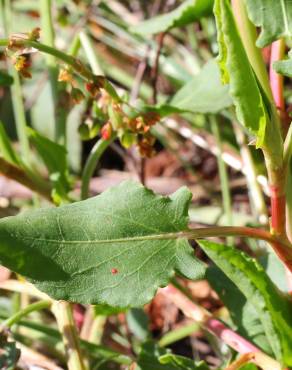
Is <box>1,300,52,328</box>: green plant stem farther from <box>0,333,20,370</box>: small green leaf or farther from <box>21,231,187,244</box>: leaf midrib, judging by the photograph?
<box>21,231,187,244</box>: leaf midrib

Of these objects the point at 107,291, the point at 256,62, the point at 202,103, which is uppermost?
the point at 256,62

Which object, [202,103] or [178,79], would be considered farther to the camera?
[178,79]

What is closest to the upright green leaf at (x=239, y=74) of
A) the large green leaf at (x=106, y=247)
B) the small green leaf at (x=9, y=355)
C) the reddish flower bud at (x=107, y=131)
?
the large green leaf at (x=106, y=247)

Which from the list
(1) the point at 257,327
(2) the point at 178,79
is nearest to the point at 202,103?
(1) the point at 257,327

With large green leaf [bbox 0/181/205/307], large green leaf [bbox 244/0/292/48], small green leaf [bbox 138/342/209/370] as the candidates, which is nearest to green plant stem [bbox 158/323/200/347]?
small green leaf [bbox 138/342/209/370]

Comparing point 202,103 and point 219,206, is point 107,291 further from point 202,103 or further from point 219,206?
point 219,206

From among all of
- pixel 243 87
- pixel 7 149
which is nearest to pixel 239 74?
pixel 243 87

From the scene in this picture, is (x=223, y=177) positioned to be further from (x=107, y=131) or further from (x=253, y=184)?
(x=107, y=131)
